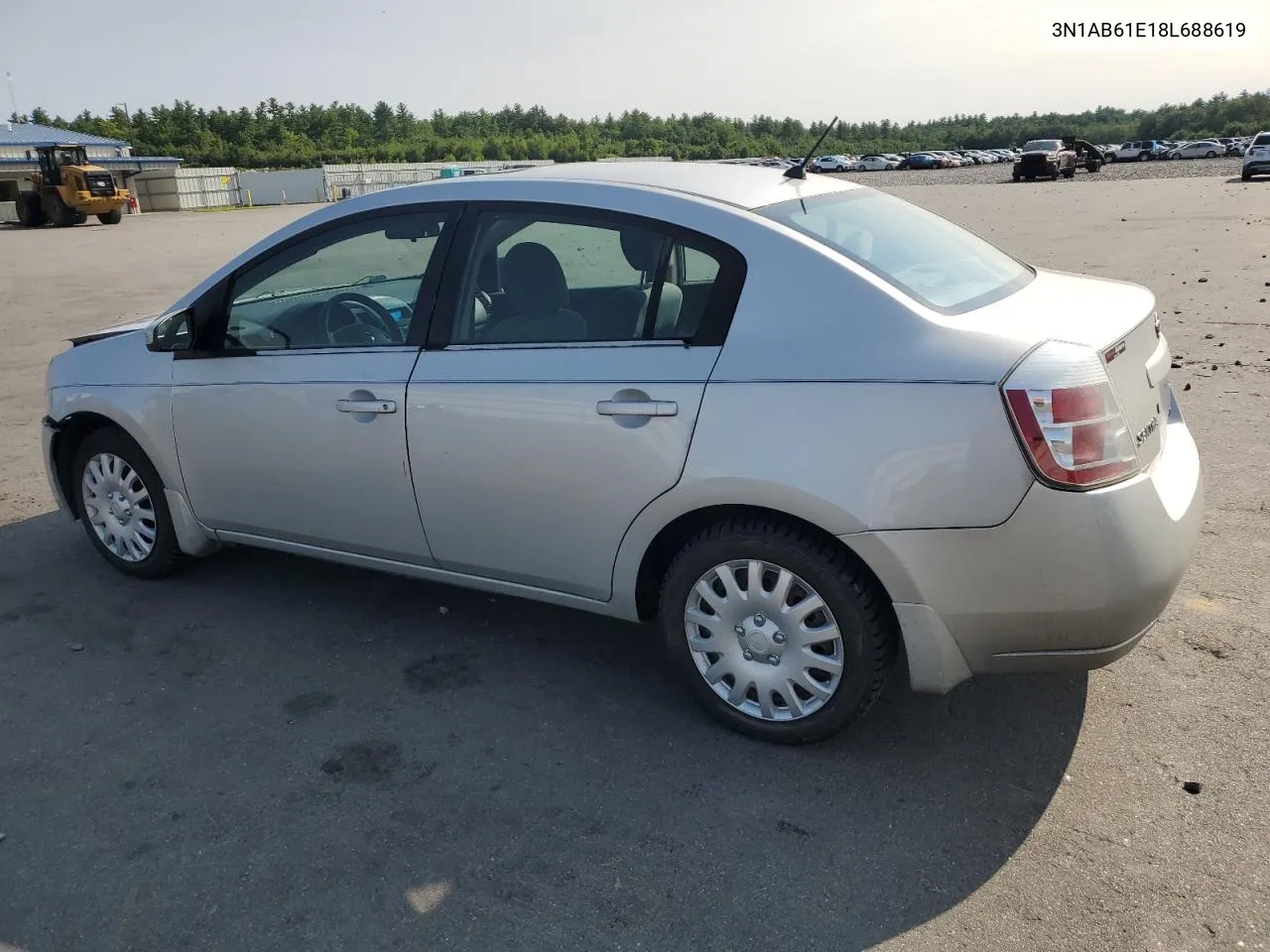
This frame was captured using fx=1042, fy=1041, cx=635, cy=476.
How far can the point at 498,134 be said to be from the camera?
136m

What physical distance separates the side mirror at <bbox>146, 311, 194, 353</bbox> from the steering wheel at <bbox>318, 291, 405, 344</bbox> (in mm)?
597

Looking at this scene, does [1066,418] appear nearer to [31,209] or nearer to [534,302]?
[534,302]

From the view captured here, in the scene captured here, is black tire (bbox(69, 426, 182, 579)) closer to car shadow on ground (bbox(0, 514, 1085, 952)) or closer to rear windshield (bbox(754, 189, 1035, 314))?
car shadow on ground (bbox(0, 514, 1085, 952))

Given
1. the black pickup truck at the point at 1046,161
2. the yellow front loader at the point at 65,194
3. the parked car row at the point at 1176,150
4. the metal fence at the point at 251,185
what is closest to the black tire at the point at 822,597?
the yellow front loader at the point at 65,194

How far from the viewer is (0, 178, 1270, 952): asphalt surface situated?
2.62m

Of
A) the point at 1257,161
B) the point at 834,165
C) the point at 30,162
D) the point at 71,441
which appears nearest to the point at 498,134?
the point at 834,165

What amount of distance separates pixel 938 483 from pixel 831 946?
121 centimetres

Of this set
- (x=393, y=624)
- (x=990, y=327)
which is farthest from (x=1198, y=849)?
(x=393, y=624)

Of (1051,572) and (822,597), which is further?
(822,597)

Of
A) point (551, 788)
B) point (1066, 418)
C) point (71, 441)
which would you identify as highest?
point (1066, 418)

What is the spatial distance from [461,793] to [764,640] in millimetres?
1037

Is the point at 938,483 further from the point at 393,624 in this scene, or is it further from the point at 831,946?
the point at 393,624

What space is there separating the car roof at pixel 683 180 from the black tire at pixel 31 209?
42637 mm

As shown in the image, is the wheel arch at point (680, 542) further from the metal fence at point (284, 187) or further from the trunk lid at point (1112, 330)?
the metal fence at point (284, 187)
